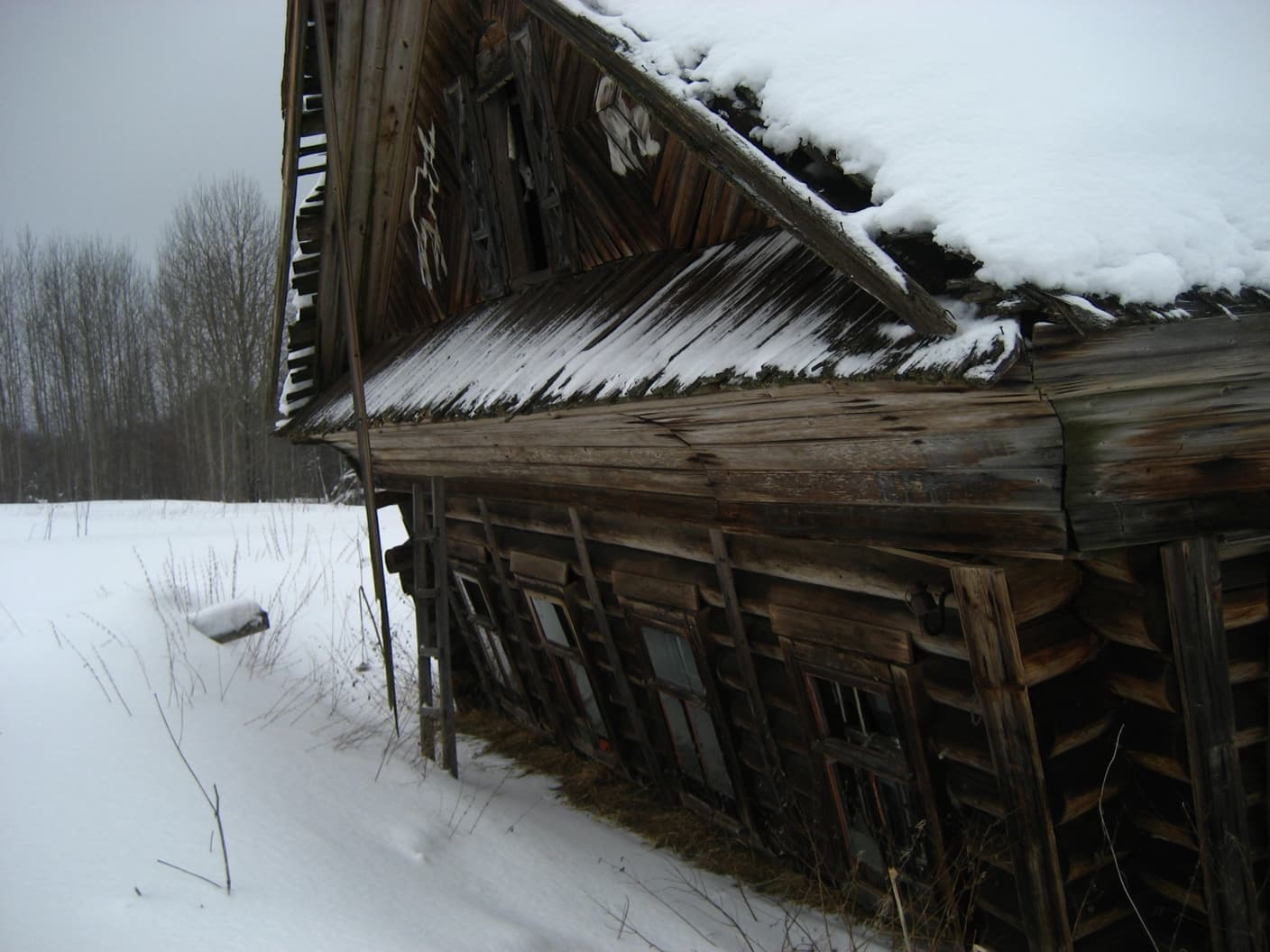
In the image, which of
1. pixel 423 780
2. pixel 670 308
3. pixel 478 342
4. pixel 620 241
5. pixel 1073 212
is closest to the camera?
pixel 1073 212

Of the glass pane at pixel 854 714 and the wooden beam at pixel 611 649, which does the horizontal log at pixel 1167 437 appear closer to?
the glass pane at pixel 854 714

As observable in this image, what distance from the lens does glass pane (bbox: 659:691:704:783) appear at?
4.88 m

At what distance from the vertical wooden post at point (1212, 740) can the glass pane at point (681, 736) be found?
2539mm

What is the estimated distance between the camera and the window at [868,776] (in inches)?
136

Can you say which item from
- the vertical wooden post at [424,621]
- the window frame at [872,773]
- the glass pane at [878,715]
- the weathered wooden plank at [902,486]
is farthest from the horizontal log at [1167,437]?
the vertical wooden post at [424,621]

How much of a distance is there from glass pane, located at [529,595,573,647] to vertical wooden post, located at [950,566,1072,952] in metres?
3.07

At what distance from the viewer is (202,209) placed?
27.8 m

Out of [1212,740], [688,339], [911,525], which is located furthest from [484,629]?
[1212,740]

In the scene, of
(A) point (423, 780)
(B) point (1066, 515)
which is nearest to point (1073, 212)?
(B) point (1066, 515)

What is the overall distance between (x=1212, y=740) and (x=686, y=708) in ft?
8.44

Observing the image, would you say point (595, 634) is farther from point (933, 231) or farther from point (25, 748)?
point (933, 231)

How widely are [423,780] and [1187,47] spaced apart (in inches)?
210

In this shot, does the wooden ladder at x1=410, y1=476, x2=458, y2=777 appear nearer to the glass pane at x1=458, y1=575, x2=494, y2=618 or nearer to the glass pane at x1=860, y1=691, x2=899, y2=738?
the glass pane at x1=458, y1=575, x2=494, y2=618

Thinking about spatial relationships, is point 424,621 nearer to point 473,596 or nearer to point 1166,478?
point 473,596
